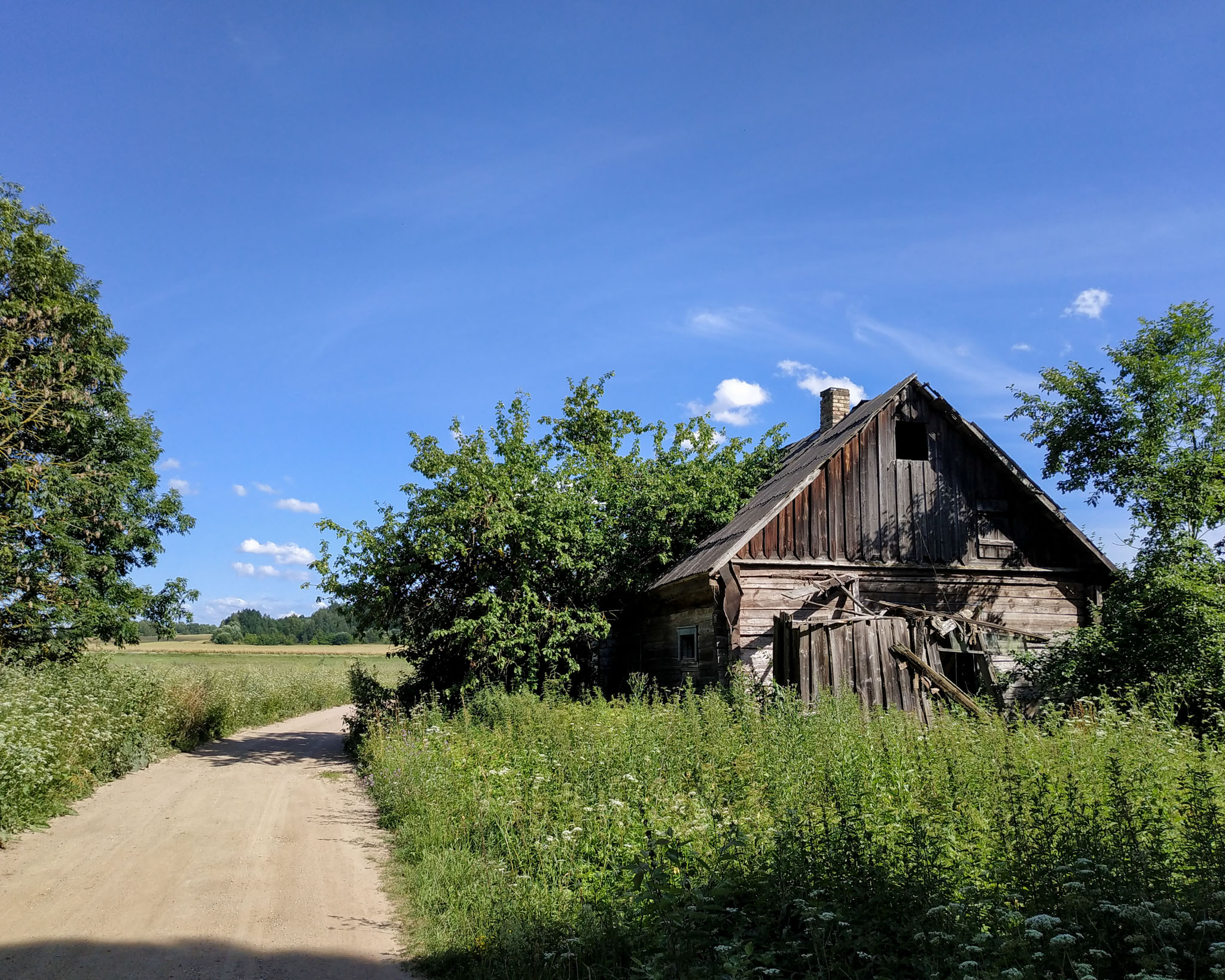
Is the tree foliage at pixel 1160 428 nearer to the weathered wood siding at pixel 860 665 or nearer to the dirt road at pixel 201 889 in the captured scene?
the weathered wood siding at pixel 860 665

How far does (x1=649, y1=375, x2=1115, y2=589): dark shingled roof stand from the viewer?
1514cm

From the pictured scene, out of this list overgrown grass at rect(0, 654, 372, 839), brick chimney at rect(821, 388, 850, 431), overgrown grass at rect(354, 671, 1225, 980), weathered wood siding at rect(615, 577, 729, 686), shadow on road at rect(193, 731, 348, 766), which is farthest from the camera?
brick chimney at rect(821, 388, 850, 431)

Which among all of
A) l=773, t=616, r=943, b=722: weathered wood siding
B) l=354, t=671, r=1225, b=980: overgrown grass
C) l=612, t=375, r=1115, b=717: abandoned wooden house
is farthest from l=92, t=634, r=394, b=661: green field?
l=354, t=671, r=1225, b=980: overgrown grass

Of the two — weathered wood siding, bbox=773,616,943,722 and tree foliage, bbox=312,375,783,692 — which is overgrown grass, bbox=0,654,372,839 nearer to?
tree foliage, bbox=312,375,783,692

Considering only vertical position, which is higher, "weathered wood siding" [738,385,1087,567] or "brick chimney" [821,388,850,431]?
"brick chimney" [821,388,850,431]

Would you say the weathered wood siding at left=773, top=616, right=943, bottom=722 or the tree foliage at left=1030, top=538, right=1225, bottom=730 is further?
the weathered wood siding at left=773, top=616, right=943, bottom=722

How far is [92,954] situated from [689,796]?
4.49 m

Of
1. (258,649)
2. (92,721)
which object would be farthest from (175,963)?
(258,649)

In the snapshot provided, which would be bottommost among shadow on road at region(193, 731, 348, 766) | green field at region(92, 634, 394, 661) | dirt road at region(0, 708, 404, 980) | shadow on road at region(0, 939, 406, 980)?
green field at region(92, 634, 394, 661)

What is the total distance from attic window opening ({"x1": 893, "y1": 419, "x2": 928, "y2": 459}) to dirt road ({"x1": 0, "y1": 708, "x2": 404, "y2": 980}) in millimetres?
12083

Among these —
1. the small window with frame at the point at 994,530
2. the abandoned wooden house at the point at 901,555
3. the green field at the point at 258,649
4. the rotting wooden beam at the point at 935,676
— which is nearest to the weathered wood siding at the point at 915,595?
the abandoned wooden house at the point at 901,555

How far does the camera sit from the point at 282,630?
338 ft

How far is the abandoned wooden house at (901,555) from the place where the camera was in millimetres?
14961

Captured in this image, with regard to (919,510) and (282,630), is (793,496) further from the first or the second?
(282,630)
